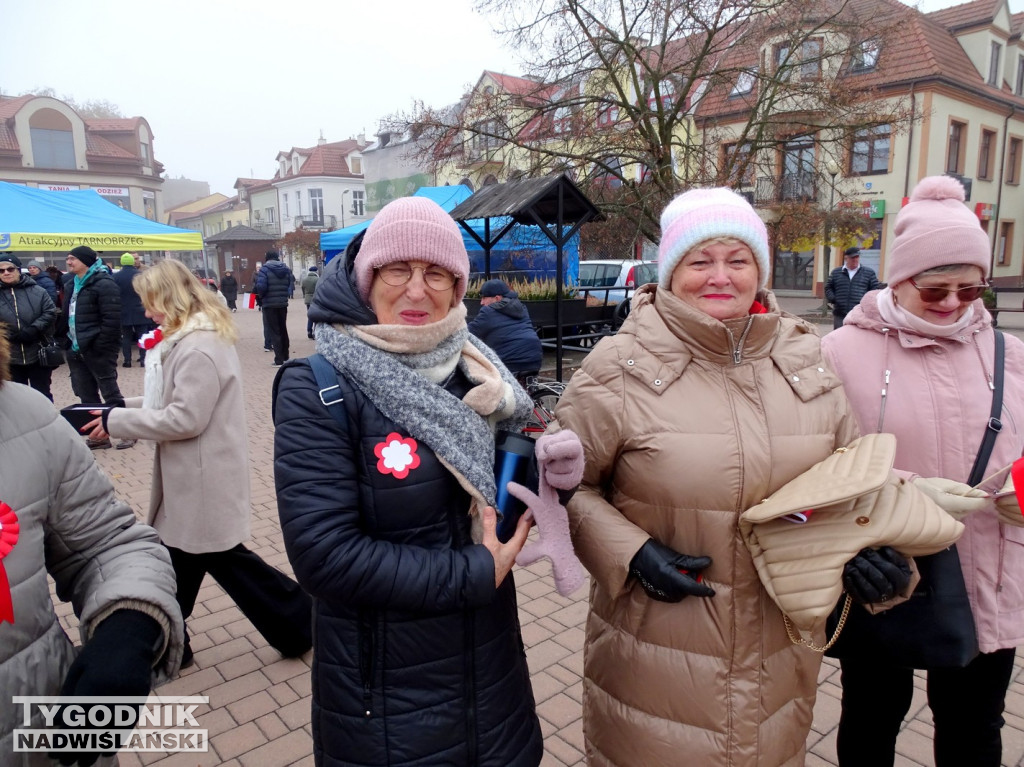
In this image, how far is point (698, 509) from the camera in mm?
1655

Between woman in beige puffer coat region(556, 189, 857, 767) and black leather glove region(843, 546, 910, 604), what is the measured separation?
219 mm

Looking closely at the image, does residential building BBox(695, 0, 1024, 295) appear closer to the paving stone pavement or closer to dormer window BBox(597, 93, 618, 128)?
dormer window BBox(597, 93, 618, 128)

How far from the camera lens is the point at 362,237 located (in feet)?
5.27

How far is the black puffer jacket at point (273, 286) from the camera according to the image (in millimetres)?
11812

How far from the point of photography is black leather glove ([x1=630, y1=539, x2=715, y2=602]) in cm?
160

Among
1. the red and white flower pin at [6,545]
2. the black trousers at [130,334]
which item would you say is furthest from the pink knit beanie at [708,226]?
the black trousers at [130,334]

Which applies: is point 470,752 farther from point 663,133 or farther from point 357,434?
point 663,133

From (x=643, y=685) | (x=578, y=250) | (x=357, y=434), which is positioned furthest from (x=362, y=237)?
(x=578, y=250)

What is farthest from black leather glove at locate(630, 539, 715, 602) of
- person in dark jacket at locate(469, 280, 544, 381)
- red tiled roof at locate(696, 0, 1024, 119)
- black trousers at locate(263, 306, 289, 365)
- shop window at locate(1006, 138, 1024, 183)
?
shop window at locate(1006, 138, 1024, 183)

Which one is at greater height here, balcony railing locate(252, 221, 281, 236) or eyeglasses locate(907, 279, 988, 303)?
balcony railing locate(252, 221, 281, 236)

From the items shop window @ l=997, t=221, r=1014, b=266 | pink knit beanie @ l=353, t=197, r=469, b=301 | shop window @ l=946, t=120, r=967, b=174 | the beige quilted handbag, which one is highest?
shop window @ l=946, t=120, r=967, b=174

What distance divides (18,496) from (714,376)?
1.58 m

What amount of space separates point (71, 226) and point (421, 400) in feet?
45.5

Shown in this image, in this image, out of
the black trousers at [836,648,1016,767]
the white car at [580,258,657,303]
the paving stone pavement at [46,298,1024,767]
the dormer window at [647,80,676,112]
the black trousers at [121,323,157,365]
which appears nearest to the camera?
A: the black trousers at [836,648,1016,767]
